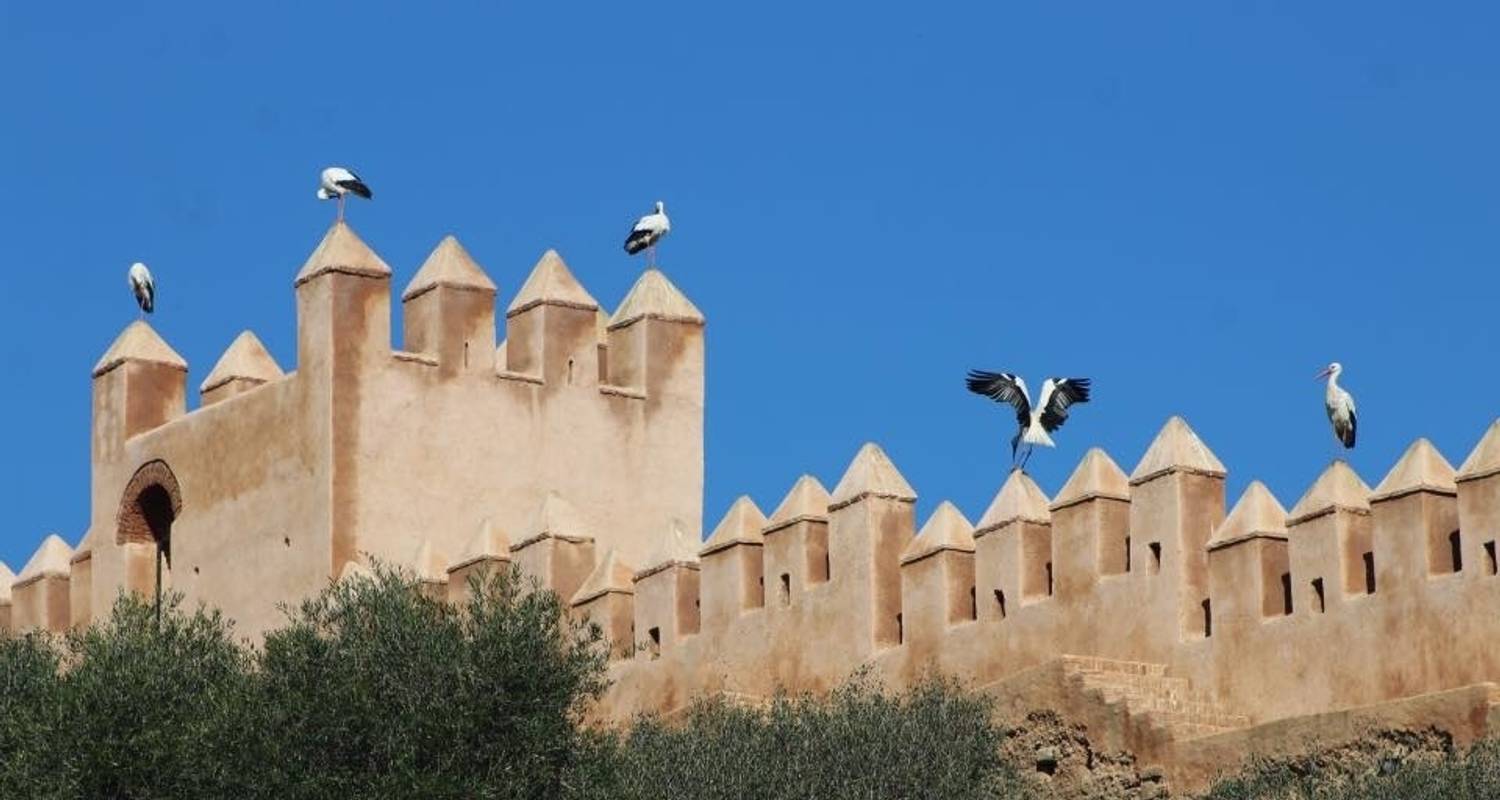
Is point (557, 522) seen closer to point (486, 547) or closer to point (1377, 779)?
point (486, 547)

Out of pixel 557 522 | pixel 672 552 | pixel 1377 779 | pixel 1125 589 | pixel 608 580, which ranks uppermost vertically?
pixel 557 522

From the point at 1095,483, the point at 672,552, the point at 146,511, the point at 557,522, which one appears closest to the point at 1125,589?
the point at 1095,483

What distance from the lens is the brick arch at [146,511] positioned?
1746 inches

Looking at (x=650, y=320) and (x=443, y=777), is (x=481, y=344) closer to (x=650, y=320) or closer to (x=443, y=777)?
(x=650, y=320)

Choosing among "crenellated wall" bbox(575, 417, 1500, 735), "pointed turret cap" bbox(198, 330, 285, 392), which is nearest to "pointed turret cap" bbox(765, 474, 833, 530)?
"crenellated wall" bbox(575, 417, 1500, 735)

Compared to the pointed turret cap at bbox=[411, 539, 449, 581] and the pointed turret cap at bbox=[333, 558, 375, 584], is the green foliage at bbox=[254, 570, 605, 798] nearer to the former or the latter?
the pointed turret cap at bbox=[333, 558, 375, 584]

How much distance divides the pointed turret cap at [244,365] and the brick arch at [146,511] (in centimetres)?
107

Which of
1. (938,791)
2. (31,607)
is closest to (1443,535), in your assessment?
(938,791)

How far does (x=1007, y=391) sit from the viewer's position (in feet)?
120

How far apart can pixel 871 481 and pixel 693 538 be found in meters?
3.74

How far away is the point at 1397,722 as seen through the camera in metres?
31.3

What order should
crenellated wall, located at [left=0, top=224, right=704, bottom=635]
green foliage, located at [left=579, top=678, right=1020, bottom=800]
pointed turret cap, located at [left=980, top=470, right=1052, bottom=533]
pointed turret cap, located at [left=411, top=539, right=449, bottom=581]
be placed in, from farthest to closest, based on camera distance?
crenellated wall, located at [left=0, top=224, right=704, bottom=635], pointed turret cap, located at [left=411, top=539, right=449, bottom=581], pointed turret cap, located at [left=980, top=470, right=1052, bottom=533], green foliage, located at [left=579, top=678, right=1020, bottom=800]

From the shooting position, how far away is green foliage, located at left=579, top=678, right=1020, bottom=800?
32.9m

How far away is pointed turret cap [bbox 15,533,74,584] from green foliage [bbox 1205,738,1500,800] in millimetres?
17047
